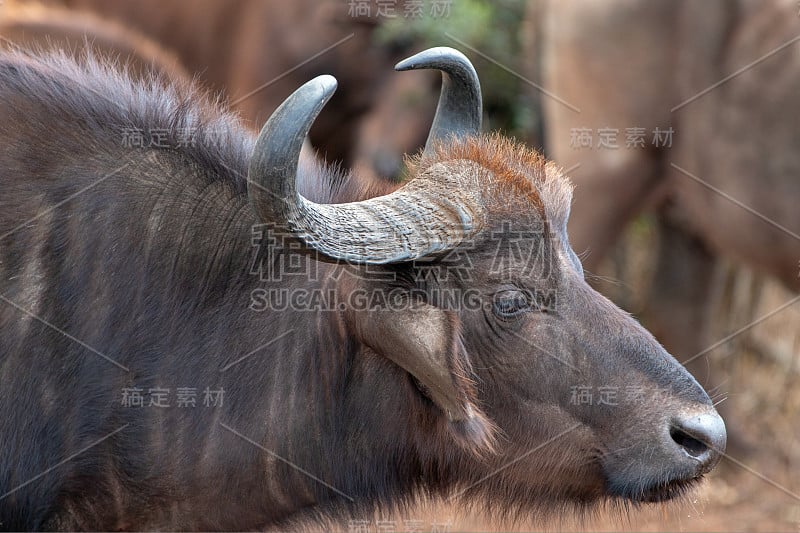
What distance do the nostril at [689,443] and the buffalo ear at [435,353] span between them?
0.66 metres

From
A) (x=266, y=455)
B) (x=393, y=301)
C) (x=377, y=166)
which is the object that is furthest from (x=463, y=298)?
(x=377, y=166)

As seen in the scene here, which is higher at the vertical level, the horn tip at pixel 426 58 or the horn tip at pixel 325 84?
the horn tip at pixel 426 58

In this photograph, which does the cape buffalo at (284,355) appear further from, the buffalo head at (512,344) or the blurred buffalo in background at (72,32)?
the blurred buffalo in background at (72,32)

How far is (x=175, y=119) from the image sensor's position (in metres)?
4.22

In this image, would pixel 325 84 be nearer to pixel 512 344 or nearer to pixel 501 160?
pixel 501 160

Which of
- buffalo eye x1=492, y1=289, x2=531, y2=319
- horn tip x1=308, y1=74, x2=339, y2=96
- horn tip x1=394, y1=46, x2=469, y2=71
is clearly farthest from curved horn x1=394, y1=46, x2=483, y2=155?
horn tip x1=308, y1=74, x2=339, y2=96

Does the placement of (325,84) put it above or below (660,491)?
above

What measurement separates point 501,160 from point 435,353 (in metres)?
0.81

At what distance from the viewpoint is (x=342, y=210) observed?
12.0 ft

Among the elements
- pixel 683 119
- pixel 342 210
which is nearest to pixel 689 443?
pixel 342 210

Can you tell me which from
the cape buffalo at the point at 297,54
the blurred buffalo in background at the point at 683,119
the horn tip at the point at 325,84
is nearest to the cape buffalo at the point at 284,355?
the horn tip at the point at 325,84

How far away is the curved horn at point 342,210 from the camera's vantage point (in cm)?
333

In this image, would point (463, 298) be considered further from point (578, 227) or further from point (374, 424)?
point (578, 227)

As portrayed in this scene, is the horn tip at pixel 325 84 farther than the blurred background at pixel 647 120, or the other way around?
the blurred background at pixel 647 120
